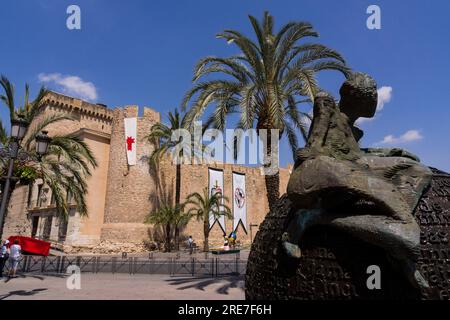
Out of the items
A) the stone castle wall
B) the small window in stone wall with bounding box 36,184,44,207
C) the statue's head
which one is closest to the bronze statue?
the statue's head

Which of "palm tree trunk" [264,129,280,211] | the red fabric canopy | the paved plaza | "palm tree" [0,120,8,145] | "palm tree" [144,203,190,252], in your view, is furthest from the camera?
"palm tree" [144,203,190,252]

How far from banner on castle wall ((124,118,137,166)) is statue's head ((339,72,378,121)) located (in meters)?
26.5

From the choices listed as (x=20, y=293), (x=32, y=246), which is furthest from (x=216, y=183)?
(x=20, y=293)

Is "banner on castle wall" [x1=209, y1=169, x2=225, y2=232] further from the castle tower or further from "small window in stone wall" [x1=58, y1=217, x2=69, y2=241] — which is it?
"small window in stone wall" [x1=58, y1=217, x2=69, y2=241]

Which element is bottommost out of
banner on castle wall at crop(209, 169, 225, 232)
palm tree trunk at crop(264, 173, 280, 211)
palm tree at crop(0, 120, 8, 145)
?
palm tree trunk at crop(264, 173, 280, 211)

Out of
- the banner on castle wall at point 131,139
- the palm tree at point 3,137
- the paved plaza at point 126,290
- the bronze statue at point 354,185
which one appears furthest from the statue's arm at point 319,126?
the banner on castle wall at point 131,139

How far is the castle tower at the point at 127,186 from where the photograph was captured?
88.7 feet

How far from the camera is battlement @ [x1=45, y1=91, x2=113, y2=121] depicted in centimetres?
3667

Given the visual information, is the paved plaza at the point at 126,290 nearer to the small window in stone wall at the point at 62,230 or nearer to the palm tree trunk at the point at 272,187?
the palm tree trunk at the point at 272,187

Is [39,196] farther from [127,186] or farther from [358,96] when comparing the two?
[358,96]

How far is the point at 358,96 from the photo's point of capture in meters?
2.73
